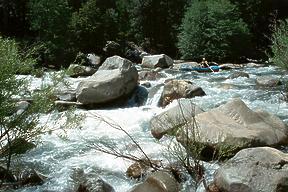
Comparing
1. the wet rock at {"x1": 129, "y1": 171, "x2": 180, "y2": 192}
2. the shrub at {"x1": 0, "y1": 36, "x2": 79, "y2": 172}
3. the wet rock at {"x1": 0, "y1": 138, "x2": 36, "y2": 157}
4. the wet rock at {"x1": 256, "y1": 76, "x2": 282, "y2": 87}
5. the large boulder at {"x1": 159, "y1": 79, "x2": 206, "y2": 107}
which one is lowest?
the wet rock at {"x1": 256, "y1": 76, "x2": 282, "y2": 87}

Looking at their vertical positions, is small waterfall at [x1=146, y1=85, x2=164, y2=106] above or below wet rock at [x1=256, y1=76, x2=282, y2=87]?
above

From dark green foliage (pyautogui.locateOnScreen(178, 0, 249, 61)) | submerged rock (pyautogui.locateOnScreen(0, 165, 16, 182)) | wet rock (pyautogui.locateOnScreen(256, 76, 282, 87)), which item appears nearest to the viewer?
submerged rock (pyautogui.locateOnScreen(0, 165, 16, 182))

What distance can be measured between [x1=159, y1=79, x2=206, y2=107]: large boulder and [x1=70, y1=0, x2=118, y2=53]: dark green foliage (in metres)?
12.5

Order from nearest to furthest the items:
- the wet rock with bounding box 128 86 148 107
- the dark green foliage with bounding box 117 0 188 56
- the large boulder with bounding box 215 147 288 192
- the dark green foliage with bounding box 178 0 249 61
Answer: the large boulder with bounding box 215 147 288 192
the wet rock with bounding box 128 86 148 107
the dark green foliage with bounding box 178 0 249 61
the dark green foliage with bounding box 117 0 188 56

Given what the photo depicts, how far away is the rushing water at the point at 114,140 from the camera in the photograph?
8648 mm

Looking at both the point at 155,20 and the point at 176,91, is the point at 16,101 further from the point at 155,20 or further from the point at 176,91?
the point at 155,20

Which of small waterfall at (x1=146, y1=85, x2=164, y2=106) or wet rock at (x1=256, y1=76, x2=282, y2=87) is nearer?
small waterfall at (x1=146, y1=85, x2=164, y2=106)

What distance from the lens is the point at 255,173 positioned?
7023 millimetres

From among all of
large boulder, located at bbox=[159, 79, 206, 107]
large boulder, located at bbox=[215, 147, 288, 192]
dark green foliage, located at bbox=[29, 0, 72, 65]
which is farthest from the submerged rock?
dark green foliage, located at bbox=[29, 0, 72, 65]

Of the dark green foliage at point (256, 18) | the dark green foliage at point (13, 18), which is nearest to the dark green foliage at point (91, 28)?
the dark green foliage at point (13, 18)

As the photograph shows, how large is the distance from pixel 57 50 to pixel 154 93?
1080 cm

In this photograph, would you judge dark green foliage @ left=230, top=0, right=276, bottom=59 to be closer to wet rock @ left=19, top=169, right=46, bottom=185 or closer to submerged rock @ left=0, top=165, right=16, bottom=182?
wet rock @ left=19, top=169, right=46, bottom=185

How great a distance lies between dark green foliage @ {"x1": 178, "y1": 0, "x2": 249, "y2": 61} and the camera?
27.2 meters

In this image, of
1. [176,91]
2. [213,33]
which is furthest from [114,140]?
[213,33]
